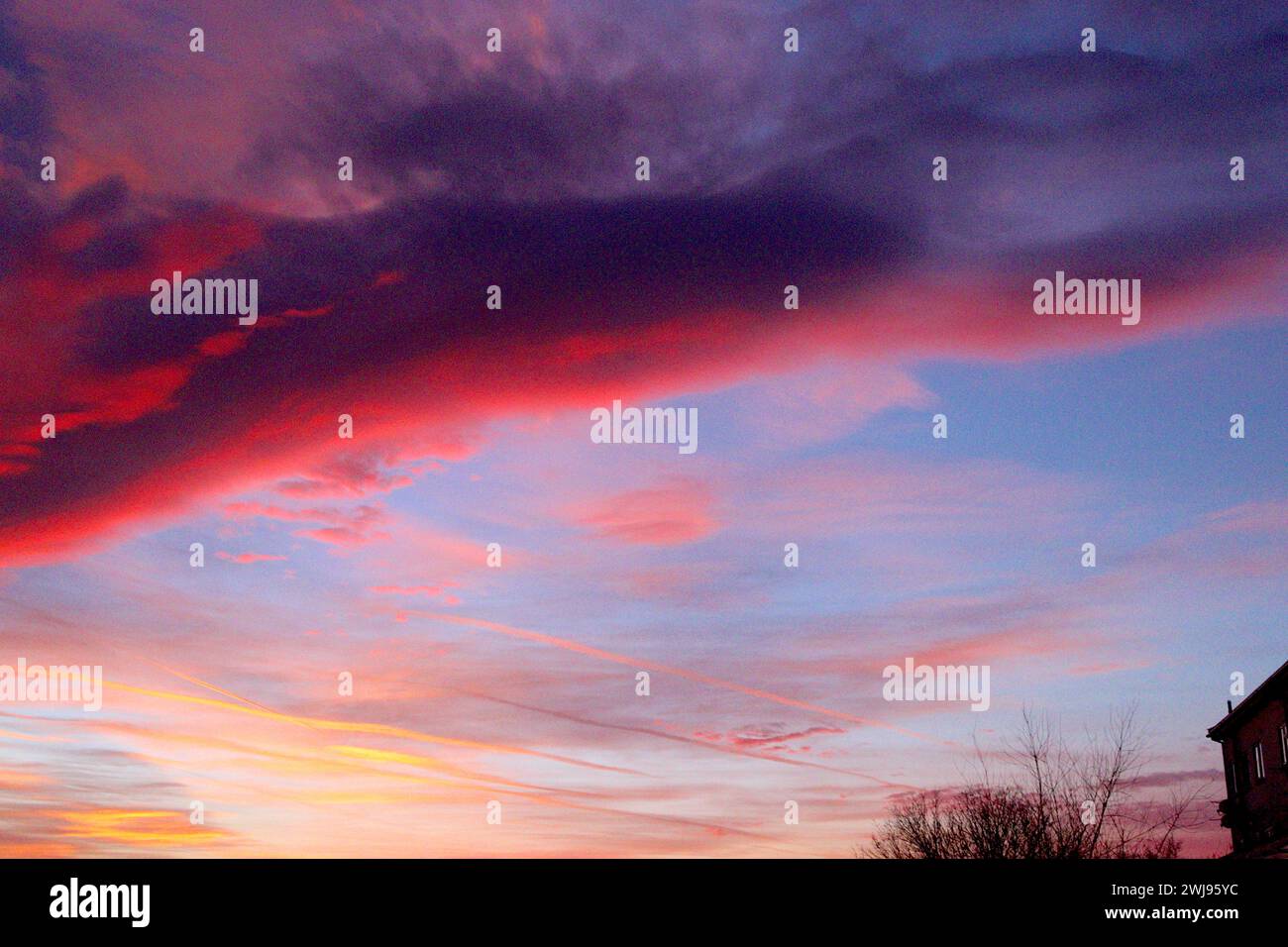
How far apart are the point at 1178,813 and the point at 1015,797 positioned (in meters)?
6.66

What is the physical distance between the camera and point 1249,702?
63094 millimetres

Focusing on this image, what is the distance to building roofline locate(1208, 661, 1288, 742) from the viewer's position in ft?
187

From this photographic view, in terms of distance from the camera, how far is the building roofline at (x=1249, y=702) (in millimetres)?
57094
